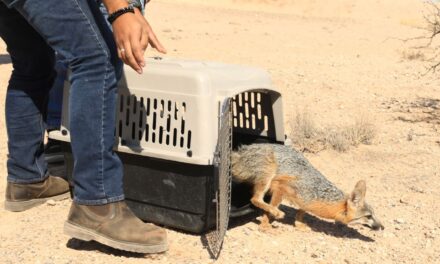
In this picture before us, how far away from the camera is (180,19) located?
19016 millimetres

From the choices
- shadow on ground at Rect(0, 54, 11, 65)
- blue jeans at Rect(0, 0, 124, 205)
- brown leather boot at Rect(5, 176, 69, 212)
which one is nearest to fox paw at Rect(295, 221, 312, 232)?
blue jeans at Rect(0, 0, 124, 205)

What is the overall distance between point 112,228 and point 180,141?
2.09 ft

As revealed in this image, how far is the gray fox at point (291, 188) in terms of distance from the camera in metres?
3.87

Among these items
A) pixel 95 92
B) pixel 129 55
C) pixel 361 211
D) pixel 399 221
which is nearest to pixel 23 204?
pixel 95 92

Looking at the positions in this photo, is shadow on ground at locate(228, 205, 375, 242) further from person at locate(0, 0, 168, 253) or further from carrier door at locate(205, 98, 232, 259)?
person at locate(0, 0, 168, 253)

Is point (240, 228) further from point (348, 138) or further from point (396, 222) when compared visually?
point (348, 138)

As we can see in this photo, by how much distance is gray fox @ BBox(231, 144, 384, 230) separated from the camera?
12.7ft

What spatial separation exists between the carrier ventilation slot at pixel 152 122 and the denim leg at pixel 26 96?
1.72ft

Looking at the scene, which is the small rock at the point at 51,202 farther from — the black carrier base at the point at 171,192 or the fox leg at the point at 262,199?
the fox leg at the point at 262,199

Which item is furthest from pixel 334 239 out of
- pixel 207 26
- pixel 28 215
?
pixel 207 26

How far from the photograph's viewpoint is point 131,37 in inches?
105

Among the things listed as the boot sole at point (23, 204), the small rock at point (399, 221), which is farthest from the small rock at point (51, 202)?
the small rock at point (399, 221)

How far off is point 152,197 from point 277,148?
90 centimetres

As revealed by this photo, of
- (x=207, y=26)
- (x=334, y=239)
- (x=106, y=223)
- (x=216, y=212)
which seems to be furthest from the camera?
(x=207, y=26)
